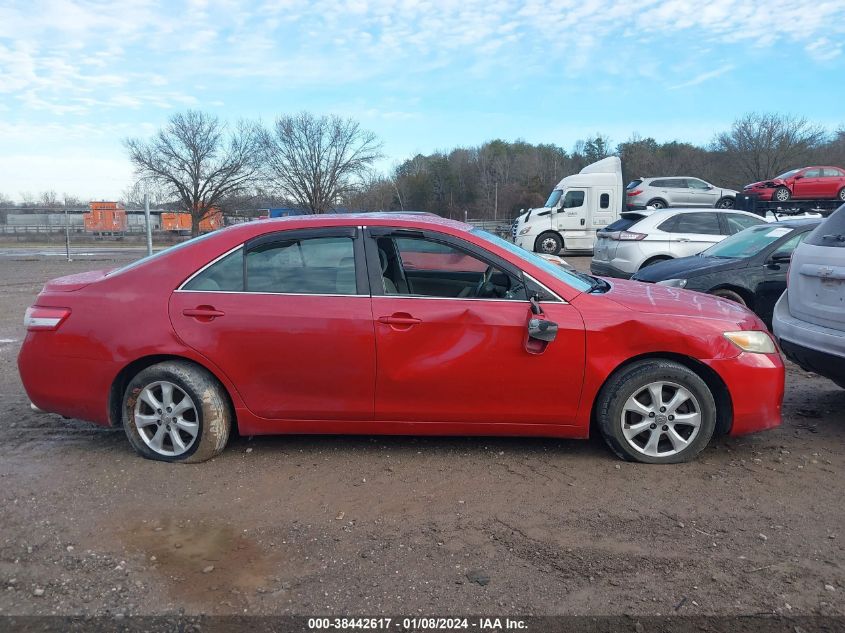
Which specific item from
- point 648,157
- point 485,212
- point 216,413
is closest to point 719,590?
point 216,413

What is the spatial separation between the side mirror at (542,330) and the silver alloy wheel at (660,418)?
63cm

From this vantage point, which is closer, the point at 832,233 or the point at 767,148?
the point at 832,233

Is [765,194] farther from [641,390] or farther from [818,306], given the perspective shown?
[641,390]

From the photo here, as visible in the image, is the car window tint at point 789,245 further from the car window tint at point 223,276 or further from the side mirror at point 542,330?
the car window tint at point 223,276

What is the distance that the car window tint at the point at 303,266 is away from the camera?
161 inches

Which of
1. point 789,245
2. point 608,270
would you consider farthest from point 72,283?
point 608,270

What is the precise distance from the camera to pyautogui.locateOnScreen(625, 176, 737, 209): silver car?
2442 cm

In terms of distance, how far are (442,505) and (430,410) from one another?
0.66m

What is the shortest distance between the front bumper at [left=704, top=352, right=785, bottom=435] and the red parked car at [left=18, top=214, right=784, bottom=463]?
1 centimetres

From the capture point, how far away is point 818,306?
181 inches

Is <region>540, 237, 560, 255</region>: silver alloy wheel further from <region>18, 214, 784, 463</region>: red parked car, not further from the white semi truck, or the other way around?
<region>18, 214, 784, 463</region>: red parked car

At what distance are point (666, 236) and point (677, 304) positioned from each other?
8156 mm

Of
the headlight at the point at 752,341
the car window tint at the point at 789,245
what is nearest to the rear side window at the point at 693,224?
the car window tint at the point at 789,245

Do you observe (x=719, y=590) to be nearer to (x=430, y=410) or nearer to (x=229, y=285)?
(x=430, y=410)
